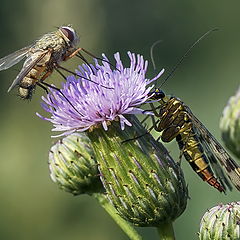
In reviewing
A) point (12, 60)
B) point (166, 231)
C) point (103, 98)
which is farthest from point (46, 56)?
point (166, 231)

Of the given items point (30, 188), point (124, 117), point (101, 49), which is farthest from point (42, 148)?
point (124, 117)

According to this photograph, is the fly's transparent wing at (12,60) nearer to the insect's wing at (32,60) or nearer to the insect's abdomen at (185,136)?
the insect's wing at (32,60)

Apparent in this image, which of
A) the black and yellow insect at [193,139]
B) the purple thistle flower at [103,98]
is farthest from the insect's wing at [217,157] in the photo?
the purple thistle flower at [103,98]

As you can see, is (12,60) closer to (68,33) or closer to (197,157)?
(68,33)

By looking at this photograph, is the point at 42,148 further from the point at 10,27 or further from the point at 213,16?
the point at 213,16

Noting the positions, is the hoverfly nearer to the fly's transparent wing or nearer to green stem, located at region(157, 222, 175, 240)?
the fly's transparent wing

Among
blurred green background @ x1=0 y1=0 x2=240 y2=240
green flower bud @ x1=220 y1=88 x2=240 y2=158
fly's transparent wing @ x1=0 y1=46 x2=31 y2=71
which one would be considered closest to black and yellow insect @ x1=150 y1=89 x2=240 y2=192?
green flower bud @ x1=220 y1=88 x2=240 y2=158
